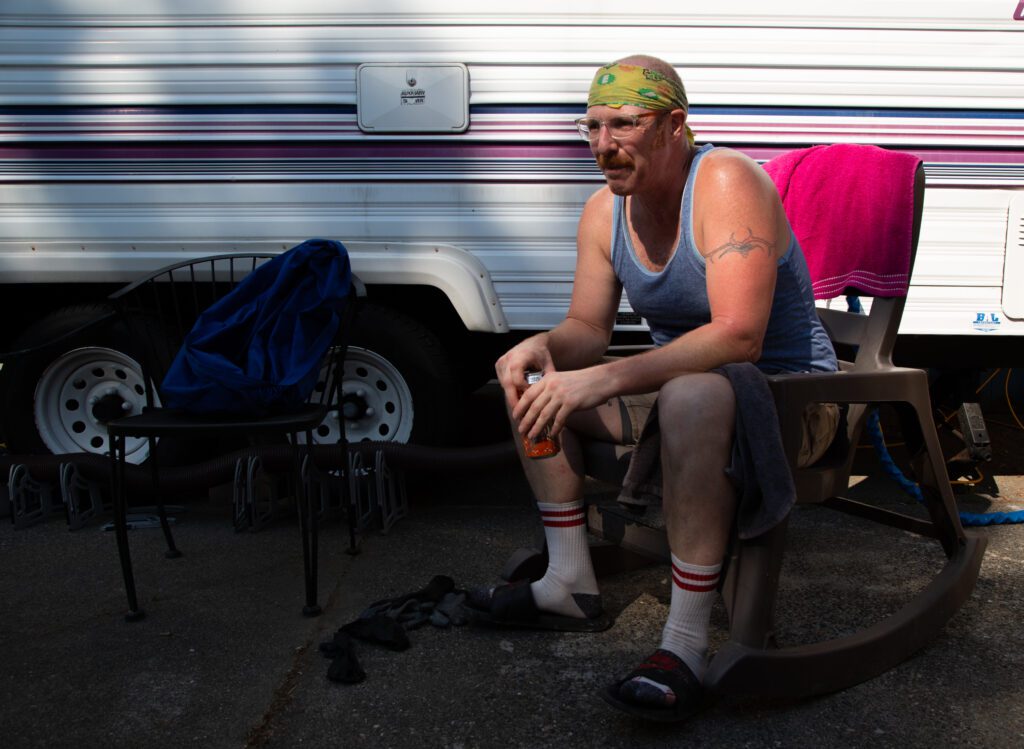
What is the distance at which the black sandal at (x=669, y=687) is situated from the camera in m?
1.80

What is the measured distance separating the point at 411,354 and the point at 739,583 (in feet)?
6.00

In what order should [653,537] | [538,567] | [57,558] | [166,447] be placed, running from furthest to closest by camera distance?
[166,447]
[57,558]
[538,567]
[653,537]

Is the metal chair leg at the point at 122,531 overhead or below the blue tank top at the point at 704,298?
below

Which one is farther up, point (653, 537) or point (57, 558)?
point (653, 537)

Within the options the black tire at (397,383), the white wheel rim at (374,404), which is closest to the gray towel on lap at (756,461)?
the black tire at (397,383)

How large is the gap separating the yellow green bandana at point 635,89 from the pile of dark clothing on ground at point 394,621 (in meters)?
1.30

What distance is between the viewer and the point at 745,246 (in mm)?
1987

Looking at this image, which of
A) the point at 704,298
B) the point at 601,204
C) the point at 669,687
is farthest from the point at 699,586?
the point at 601,204

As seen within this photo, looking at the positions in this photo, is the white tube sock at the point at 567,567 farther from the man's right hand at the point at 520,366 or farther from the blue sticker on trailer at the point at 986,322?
the blue sticker on trailer at the point at 986,322

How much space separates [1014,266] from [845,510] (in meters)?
1.35

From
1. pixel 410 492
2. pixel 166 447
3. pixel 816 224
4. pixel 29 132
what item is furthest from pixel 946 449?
pixel 29 132

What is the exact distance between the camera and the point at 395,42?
3.29 m

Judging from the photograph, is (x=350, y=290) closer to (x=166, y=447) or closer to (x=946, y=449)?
(x=166, y=447)

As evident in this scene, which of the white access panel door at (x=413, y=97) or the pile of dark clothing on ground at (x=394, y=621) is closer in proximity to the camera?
the pile of dark clothing on ground at (x=394, y=621)
